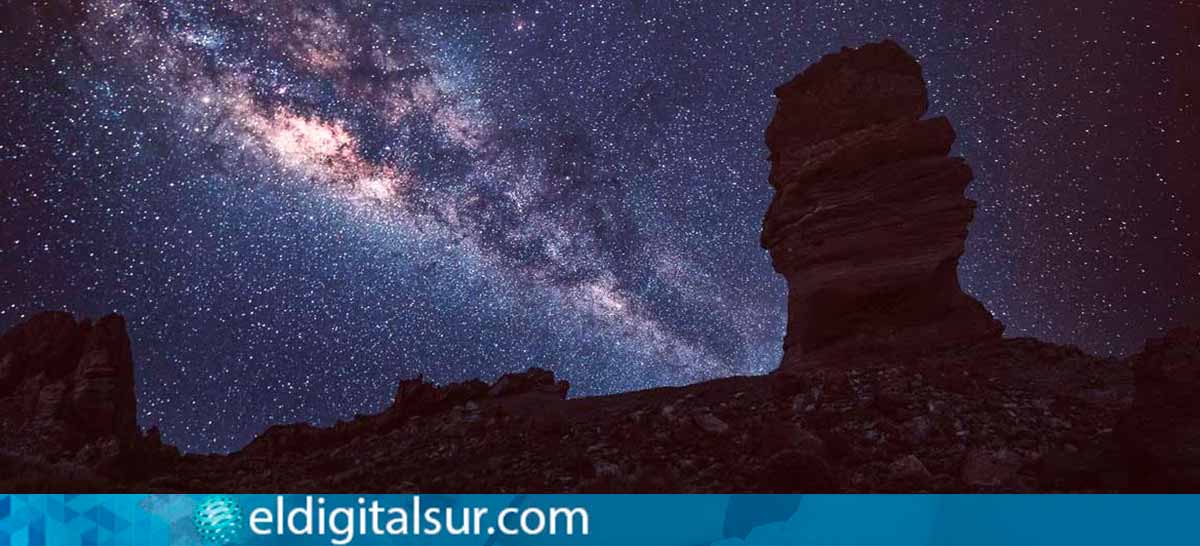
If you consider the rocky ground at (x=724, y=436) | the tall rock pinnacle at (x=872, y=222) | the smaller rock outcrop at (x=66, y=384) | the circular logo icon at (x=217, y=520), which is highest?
the tall rock pinnacle at (x=872, y=222)

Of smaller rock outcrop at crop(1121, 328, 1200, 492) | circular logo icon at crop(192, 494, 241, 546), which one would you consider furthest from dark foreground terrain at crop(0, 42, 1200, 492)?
circular logo icon at crop(192, 494, 241, 546)

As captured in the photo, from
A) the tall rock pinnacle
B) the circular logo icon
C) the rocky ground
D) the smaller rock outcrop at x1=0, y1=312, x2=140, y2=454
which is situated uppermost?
the tall rock pinnacle

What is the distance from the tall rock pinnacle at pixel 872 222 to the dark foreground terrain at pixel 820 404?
0.24 feet

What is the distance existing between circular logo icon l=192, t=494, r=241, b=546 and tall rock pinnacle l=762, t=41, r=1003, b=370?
65.1ft

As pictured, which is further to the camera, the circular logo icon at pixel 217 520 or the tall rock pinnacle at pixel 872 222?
the tall rock pinnacle at pixel 872 222

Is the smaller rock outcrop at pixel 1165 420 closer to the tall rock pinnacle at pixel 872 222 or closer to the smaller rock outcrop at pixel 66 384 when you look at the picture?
the tall rock pinnacle at pixel 872 222

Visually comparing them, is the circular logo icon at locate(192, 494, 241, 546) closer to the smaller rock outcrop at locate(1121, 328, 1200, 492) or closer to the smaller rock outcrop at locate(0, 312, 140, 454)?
the smaller rock outcrop at locate(0, 312, 140, 454)

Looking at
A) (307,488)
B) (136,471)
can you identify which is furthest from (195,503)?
(136,471)

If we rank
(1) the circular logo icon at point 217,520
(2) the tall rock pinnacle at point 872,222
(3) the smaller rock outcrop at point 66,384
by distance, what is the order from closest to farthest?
(1) the circular logo icon at point 217,520 < (3) the smaller rock outcrop at point 66,384 < (2) the tall rock pinnacle at point 872,222

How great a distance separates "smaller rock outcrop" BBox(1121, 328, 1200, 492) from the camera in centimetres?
1043

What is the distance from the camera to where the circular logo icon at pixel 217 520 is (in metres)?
9.77

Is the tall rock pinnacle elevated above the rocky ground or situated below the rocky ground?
above

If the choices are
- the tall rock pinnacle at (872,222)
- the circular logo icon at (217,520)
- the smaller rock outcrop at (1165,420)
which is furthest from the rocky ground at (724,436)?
the circular logo icon at (217,520)

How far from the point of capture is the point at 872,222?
24.8 meters
